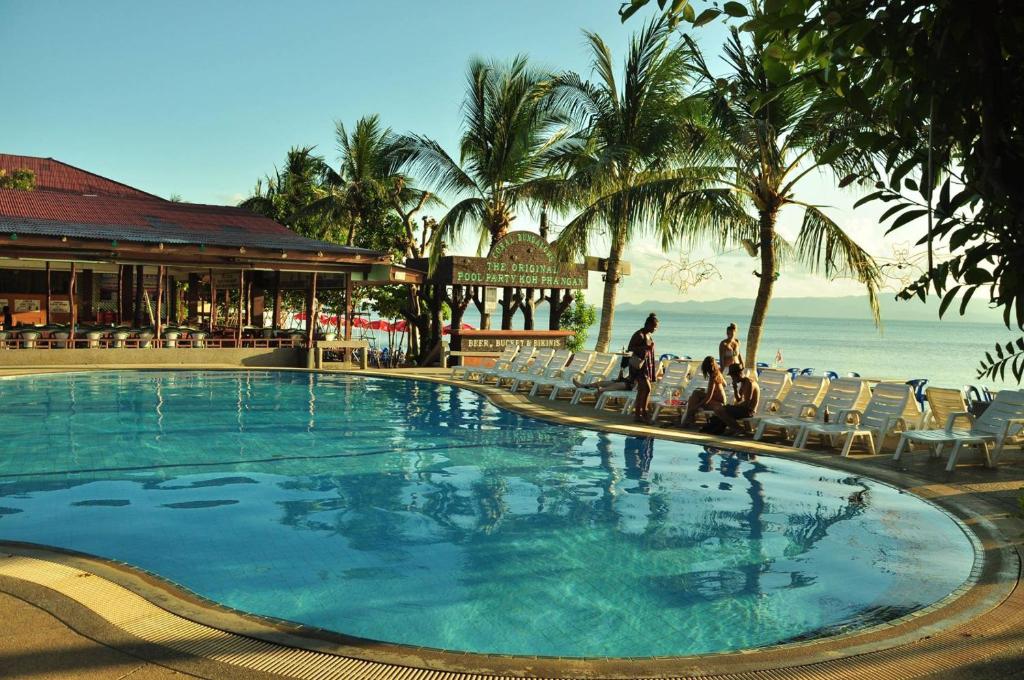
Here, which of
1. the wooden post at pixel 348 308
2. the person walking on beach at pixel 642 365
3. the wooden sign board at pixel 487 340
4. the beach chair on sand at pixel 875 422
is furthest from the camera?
the wooden post at pixel 348 308

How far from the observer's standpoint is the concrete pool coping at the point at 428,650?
4.03 m

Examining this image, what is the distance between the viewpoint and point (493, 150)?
2388 centimetres

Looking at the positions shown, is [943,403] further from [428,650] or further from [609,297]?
[609,297]

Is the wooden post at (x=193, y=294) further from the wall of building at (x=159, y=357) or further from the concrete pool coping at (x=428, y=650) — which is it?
the concrete pool coping at (x=428, y=650)

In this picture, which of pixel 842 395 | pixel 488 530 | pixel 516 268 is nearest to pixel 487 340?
pixel 516 268

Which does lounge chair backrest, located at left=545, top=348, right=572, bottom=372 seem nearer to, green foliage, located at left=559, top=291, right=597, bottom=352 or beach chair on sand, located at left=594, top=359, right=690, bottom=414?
beach chair on sand, located at left=594, top=359, right=690, bottom=414

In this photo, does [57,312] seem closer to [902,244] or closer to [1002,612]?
[902,244]

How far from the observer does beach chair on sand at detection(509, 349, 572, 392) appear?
1666 cm

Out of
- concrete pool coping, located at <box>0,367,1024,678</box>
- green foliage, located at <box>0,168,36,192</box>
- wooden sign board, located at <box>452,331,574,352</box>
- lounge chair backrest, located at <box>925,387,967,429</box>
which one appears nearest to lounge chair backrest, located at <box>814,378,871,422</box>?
lounge chair backrest, located at <box>925,387,967,429</box>

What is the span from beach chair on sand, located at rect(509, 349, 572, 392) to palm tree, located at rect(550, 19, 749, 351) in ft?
10.0

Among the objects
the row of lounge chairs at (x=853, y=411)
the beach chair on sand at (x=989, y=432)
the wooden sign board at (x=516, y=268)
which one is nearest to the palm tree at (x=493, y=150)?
the wooden sign board at (x=516, y=268)

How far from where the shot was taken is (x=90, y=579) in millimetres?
5016

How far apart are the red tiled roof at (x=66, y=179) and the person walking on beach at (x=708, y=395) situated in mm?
20923

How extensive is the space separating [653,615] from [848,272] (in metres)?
11.0
